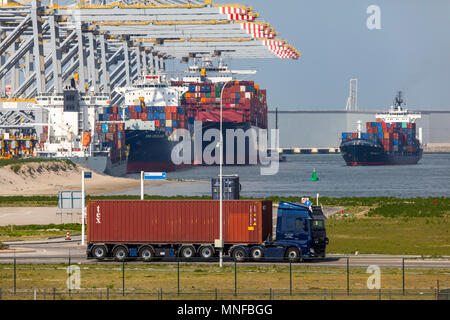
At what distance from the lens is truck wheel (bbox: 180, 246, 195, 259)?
1512 inches

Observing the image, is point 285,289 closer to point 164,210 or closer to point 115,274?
point 115,274

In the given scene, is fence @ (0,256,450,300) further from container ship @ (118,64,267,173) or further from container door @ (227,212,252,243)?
container ship @ (118,64,267,173)

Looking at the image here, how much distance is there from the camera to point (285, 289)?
96.2 ft

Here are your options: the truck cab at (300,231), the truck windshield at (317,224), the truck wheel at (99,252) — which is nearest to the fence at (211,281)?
the truck wheel at (99,252)

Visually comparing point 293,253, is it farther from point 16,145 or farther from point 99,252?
point 16,145

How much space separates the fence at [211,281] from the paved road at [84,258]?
493 mm

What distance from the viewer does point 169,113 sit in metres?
163

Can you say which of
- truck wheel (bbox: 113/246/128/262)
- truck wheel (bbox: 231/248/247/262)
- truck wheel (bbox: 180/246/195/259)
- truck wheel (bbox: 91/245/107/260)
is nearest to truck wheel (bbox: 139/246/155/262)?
truck wheel (bbox: 113/246/128/262)

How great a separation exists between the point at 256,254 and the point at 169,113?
12656 cm

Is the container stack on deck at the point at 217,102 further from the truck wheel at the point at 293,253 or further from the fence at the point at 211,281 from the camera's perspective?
the fence at the point at 211,281

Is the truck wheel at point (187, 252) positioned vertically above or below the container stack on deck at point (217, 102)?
below

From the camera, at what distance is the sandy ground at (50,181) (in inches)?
4085
